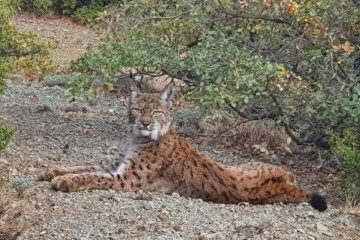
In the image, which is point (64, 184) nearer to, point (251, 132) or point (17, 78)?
point (251, 132)

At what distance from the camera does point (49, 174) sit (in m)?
8.77

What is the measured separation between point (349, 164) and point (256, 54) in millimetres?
1958

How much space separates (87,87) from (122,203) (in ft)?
10.4

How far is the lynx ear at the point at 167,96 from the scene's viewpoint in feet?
30.8

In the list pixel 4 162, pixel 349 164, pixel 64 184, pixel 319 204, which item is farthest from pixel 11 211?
pixel 349 164

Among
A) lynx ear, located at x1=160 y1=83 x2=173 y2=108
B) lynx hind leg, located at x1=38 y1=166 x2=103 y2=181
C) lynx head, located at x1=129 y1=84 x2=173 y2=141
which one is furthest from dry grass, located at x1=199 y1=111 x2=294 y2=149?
lynx hind leg, located at x1=38 y1=166 x2=103 y2=181

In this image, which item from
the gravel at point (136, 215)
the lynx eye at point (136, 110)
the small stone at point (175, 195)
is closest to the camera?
the gravel at point (136, 215)

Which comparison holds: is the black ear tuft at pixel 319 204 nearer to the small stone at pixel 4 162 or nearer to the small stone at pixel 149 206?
the small stone at pixel 149 206

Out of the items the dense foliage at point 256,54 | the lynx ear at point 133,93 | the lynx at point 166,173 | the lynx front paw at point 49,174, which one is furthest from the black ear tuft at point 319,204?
the lynx front paw at point 49,174

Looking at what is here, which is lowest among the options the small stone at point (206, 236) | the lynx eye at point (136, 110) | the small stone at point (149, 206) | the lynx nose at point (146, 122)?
the small stone at point (149, 206)

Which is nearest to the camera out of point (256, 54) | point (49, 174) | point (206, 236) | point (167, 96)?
point (206, 236)

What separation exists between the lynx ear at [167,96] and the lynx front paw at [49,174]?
4.12ft

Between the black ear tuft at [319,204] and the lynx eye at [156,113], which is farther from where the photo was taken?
the lynx eye at [156,113]

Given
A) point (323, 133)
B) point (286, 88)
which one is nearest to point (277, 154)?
point (323, 133)
